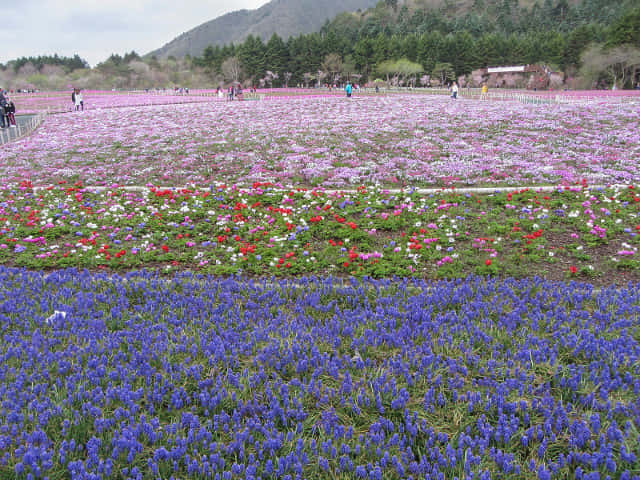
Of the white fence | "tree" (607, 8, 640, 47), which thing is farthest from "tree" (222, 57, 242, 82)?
"tree" (607, 8, 640, 47)

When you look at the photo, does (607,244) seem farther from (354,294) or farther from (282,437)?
(282,437)

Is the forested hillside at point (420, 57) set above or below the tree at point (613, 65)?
above

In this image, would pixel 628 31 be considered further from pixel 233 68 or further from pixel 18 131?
pixel 18 131

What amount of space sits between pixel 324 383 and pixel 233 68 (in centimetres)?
10192

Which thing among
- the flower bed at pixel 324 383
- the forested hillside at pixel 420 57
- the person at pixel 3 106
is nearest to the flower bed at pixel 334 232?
the flower bed at pixel 324 383

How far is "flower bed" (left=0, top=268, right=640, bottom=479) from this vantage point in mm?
3217

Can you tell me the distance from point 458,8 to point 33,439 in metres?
214

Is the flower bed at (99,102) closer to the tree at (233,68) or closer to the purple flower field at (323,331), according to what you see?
the purple flower field at (323,331)

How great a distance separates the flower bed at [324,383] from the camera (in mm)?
3217

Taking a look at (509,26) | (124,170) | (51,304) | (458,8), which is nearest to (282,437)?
(51,304)

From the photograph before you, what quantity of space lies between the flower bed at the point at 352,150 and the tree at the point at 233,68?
73719 millimetres

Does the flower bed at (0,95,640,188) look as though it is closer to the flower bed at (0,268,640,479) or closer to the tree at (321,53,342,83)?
the flower bed at (0,268,640,479)

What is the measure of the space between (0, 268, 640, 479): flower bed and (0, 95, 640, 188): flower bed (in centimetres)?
800

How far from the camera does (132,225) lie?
1009cm
